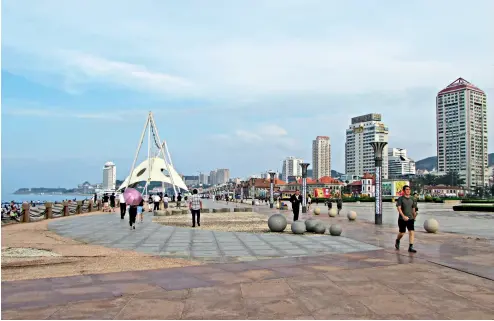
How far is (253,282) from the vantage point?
648cm

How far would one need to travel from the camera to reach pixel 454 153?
151 meters

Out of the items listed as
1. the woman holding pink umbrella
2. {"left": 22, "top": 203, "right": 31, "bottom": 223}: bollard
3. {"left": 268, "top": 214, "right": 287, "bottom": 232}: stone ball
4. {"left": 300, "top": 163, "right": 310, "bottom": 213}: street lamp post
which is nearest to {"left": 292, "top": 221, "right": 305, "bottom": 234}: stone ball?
{"left": 268, "top": 214, "right": 287, "bottom": 232}: stone ball

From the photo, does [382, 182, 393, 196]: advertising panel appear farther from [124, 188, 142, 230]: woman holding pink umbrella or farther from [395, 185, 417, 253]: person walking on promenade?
[395, 185, 417, 253]: person walking on promenade

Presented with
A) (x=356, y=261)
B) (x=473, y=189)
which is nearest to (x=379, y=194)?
(x=356, y=261)

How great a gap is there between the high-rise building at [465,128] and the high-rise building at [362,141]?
20711 mm

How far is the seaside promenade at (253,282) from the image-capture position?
16.3ft

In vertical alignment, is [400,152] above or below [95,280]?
above

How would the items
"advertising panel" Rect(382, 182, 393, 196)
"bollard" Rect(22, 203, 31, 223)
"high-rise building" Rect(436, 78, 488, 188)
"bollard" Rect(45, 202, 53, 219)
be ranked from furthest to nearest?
1. "high-rise building" Rect(436, 78, 488, 188)
2. "advertising panel" Rect(382, 182, 393, 196)
3. "bollard" Rect(45, 202, 53, 219)
4. "bollard" Rect(22, 203, 31, 223)

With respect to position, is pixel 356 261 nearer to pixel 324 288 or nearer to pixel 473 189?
pixel 324 288

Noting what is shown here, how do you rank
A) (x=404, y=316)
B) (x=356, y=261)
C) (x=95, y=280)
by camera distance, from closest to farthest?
(x=404, y=316) → (x=95, y=280) → (x=356, y=261)

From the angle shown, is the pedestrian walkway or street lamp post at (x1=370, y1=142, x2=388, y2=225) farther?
street lamp post at (x1=370, y1=142, x2=388, y2=225)

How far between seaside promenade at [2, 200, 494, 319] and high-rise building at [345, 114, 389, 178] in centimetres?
14744

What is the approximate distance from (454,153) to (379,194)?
148 meters

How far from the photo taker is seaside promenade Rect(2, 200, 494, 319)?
4980 mm
